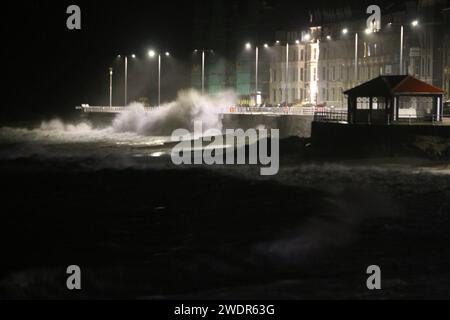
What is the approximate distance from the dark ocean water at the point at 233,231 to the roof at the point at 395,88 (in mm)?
6425

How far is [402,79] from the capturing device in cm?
5712

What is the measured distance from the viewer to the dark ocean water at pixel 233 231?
23.1 metres

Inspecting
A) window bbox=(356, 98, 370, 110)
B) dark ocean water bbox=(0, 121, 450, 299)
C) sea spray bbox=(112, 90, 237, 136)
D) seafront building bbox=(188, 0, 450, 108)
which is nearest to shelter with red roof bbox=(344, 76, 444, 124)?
dark ocean water bbox=(0, 121, 450, 299)

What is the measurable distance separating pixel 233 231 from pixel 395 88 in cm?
2820

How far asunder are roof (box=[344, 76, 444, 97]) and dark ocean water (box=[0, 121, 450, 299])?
21.1ft

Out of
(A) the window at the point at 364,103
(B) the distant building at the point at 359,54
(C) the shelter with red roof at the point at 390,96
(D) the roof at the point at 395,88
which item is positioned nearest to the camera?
(C) the shelter with red roof at the point at 390,96

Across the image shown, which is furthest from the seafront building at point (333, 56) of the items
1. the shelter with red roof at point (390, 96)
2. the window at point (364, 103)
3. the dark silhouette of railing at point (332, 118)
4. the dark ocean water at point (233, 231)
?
the dark ocean water at point (233, 231)

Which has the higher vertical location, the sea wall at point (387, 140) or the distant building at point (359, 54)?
the distant building at point (359, 54)

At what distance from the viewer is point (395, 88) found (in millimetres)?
55750

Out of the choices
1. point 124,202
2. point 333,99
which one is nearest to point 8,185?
point 124,202

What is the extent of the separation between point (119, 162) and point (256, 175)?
15.7 meters

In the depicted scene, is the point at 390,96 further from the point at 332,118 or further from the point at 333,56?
the point at 333,56

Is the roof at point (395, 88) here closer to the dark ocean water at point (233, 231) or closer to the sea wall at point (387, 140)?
the sea wall at point (387, 140)
